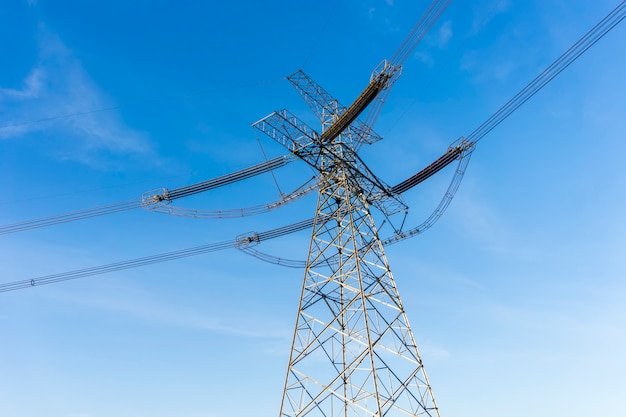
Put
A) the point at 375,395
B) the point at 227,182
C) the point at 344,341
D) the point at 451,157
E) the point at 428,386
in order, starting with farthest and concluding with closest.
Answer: the point at 227,182
the point at 451,157
the point at 344,341
the point at 428,386
the point at 375,395

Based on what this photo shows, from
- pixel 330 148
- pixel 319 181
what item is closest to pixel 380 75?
pixel 330 148

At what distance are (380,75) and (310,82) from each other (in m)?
6.66

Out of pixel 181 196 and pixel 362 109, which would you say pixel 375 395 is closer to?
pixel 362 109

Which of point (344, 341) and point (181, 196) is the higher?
point (181, 196)

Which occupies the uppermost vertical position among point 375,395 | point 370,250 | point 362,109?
point 362,109

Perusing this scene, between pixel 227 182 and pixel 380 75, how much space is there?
13281mm

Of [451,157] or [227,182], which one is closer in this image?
[451,157]

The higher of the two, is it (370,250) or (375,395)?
(370,250)

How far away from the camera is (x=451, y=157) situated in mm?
25906

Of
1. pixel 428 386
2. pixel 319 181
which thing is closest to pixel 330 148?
pixel 319 181

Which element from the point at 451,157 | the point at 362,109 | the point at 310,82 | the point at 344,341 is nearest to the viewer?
the point at 344,341

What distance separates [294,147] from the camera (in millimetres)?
25234

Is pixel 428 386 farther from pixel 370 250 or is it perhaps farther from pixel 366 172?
pixel 366 172

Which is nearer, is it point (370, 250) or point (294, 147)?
point (370, 250)
